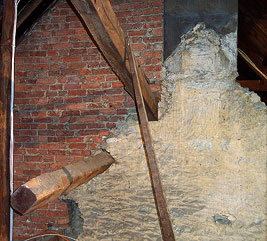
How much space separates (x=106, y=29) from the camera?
1.42m

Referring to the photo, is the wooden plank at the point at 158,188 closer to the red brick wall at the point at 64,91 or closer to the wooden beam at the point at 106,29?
the wooden beam at the point at 106,29

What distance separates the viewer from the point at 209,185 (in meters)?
2.38

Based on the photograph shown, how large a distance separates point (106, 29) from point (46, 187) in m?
0.87

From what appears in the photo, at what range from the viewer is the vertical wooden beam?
5.71 feet

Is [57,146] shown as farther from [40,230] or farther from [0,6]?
[0,6]

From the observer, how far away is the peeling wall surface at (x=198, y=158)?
231cm

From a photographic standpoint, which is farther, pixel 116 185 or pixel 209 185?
pixel 116 185

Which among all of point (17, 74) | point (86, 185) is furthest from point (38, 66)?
point (86, 185)

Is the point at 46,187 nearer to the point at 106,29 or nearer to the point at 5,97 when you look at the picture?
the point at 5,97

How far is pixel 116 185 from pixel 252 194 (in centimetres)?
119

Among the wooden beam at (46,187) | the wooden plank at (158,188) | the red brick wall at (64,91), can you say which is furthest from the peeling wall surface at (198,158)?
the wooden plank at (158,188)

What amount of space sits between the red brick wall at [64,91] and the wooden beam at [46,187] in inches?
26.3

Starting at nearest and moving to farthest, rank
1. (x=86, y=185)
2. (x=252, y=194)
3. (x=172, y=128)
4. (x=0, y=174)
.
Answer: (x=0, y=174)
(x=252, y=194)
(x=172, y=128)
(x=86, y=185)

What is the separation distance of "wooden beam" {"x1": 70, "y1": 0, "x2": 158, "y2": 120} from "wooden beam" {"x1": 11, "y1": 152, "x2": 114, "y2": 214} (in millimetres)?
711
